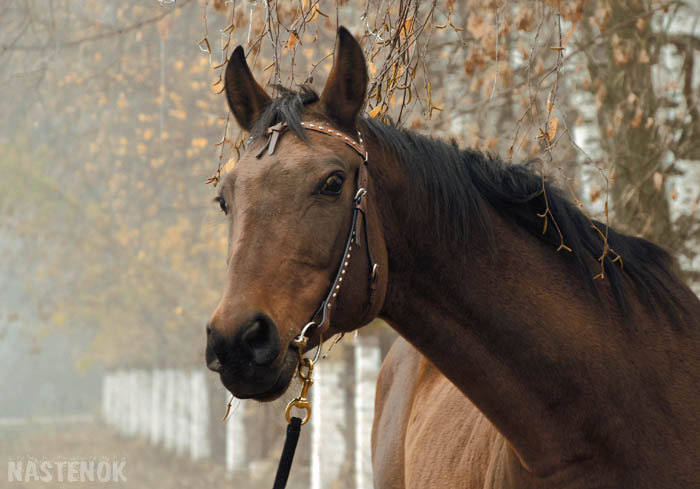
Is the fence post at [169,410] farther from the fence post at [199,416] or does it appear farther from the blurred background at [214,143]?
the fence post at [199,416]

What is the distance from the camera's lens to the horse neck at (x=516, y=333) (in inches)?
101

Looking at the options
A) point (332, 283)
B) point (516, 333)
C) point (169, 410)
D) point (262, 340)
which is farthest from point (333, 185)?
point (169, 410)

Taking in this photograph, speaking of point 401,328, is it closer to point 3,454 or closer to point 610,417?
point 610,417

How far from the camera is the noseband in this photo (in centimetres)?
241

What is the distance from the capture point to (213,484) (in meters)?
14.9

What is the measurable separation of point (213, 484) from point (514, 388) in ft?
43.3

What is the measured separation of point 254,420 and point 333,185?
13.7 meters

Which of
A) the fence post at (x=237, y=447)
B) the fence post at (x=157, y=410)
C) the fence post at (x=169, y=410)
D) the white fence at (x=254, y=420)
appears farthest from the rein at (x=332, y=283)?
the fence post at (x=157, y=410)

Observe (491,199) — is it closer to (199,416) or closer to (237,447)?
(237,447)

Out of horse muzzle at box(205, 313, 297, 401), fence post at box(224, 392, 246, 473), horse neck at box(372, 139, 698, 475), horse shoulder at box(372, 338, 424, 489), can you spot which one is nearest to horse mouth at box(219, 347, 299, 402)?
horse muzzle at box(205, 313, 297, 401)

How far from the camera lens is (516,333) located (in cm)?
260

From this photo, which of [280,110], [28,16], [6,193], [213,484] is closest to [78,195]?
[6,193]

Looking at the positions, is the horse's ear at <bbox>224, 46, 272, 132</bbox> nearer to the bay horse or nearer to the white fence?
the bay horse

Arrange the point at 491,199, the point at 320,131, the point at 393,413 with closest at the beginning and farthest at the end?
the point at 320,131 → the point at 491,199 → the point at 393,413
